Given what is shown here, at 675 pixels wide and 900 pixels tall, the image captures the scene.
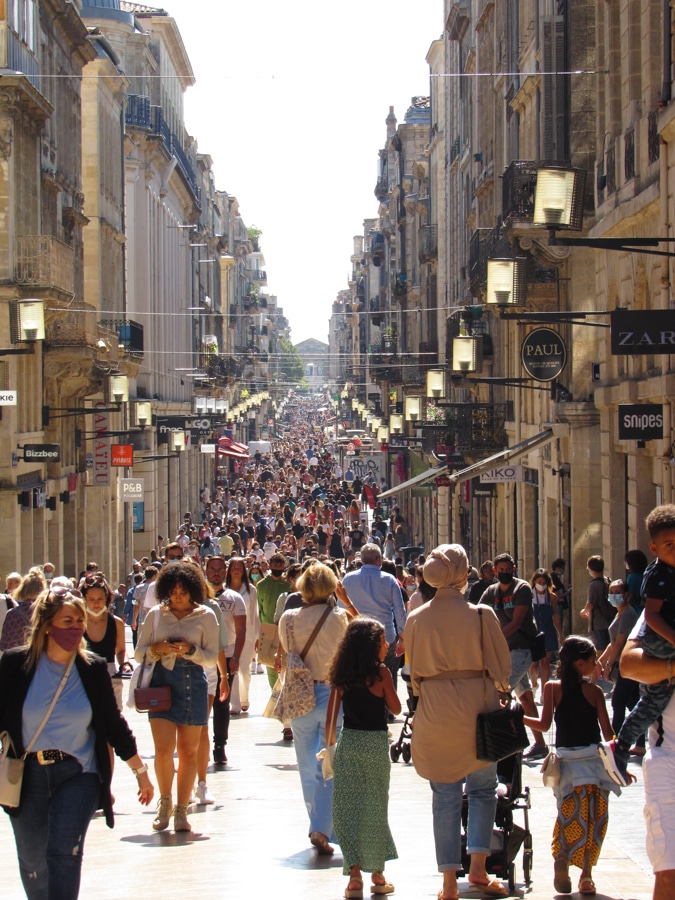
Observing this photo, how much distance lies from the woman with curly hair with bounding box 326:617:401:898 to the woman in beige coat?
32 cm

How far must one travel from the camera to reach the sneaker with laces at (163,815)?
27.9 feet

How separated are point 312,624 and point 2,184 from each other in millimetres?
20394

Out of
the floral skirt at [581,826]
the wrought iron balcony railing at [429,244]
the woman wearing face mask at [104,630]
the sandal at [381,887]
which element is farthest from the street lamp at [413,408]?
the sandal at [381,887]

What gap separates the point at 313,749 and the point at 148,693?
0.96 m

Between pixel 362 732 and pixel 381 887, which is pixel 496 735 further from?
pixel 381 887

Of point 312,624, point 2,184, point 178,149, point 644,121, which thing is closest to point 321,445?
point 178,149

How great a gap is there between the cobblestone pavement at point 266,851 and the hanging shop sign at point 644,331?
3875 mm

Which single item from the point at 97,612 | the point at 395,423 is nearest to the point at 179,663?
the point at 97,612

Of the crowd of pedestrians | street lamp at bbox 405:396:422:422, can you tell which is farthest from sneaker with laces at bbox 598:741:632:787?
street lamp at bbox 405:396:422:422

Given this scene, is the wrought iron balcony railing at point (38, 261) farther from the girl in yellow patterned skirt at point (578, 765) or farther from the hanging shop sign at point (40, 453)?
the girl in yellow patterned skirt at point (578, 765)

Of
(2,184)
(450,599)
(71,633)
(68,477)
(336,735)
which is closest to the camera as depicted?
(71,633)

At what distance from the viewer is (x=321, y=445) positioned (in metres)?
125

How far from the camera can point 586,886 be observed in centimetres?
700

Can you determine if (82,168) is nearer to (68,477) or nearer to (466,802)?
(68,477)
